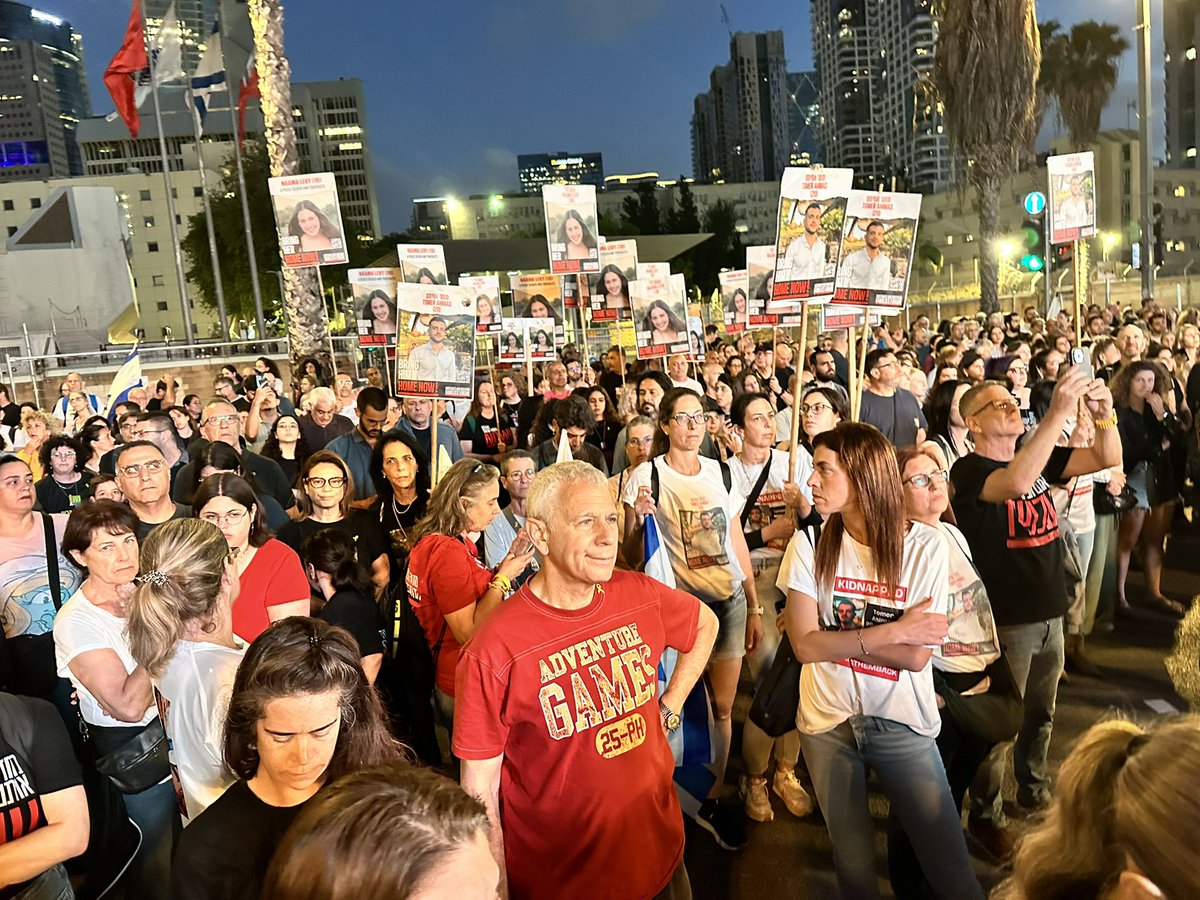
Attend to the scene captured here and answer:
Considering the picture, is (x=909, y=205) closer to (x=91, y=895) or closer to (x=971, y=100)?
(x=91, y=895)

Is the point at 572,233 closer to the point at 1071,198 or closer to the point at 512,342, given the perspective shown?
the point at 512,342

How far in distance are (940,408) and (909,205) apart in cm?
140

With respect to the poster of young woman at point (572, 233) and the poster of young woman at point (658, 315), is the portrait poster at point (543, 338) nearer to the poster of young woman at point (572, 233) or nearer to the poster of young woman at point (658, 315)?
the poster of young woman at point (572, 233)

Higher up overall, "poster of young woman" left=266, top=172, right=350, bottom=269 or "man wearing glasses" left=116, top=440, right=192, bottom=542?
"poster of young woman" left=266, top=172, right=350, bottom=269

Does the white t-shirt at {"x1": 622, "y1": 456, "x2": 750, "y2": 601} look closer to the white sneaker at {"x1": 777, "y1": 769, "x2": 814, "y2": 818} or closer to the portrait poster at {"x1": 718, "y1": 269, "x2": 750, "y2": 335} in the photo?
the white sneaker at {"x1": 777, "y1": 769, "x2": 814, "y2": 818}

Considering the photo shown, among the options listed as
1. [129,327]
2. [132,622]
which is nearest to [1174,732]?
[132,622]

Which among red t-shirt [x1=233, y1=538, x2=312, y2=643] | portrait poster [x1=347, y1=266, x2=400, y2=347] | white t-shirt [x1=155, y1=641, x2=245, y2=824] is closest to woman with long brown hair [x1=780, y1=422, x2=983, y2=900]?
white t-shirt [x1=155, y1=641, x2=245, y2=824]

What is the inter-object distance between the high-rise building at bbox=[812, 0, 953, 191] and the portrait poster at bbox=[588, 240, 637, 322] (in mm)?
115500

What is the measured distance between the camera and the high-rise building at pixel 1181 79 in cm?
9711

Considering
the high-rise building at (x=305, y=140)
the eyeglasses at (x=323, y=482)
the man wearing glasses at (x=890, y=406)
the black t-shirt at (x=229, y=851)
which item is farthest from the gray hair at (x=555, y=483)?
the high-rise building at (x=305, y=140)

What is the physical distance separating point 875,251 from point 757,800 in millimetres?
3527

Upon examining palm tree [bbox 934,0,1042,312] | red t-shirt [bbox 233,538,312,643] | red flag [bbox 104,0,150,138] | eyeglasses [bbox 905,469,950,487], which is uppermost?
red flag [bbox 104,0,150,138]

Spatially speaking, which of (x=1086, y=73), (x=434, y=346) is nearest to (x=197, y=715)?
(x=434, y=346)

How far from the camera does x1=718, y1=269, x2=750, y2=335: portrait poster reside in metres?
14.7
